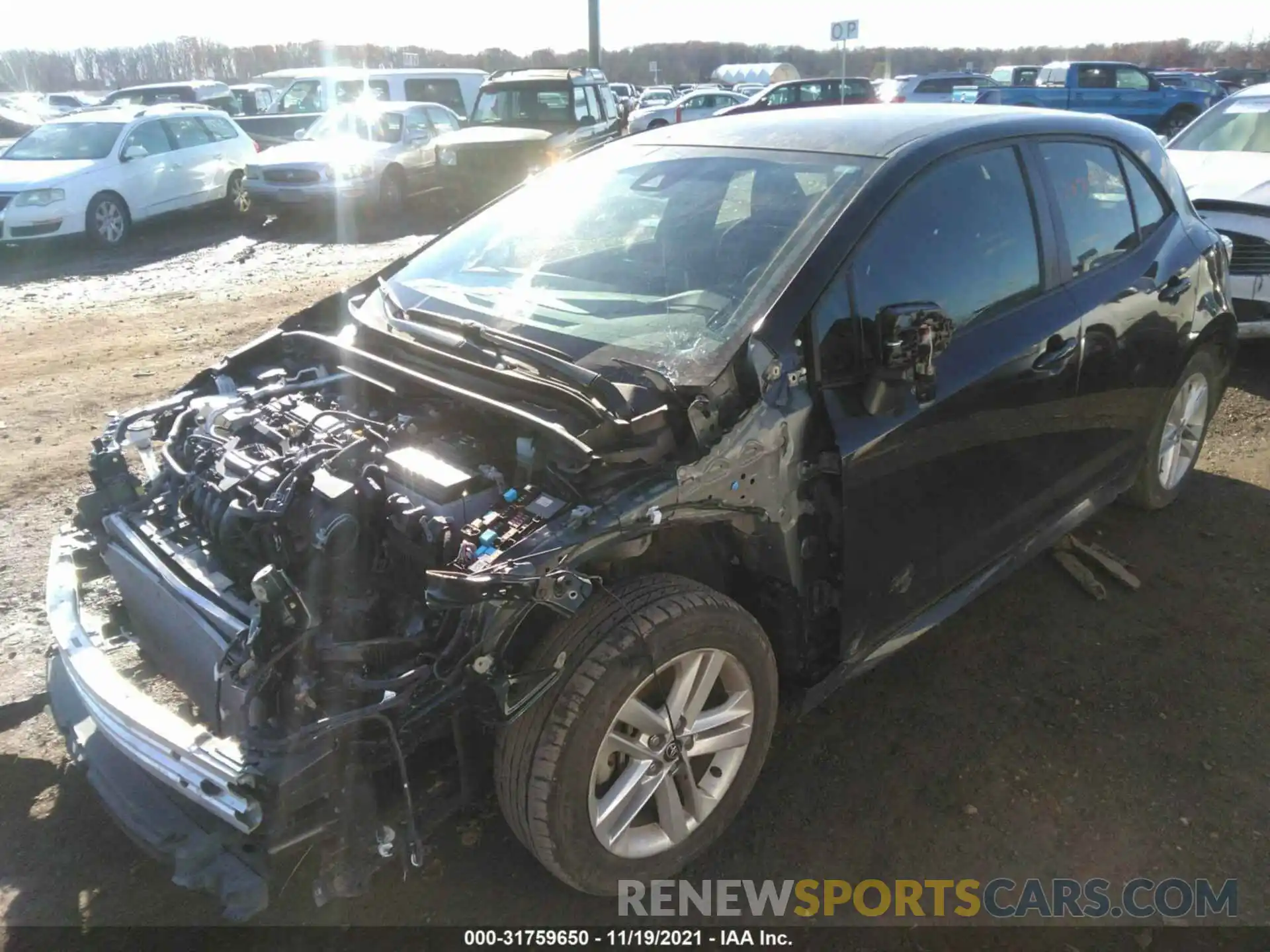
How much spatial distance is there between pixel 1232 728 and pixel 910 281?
75.4 inches

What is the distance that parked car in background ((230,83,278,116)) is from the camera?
73.0 feet

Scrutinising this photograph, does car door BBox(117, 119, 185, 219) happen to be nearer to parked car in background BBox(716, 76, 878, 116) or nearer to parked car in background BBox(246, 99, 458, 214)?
parked car in background BBox(246, 99, 458, 214)

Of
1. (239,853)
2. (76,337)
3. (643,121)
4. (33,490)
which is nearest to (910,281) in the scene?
(239,853)

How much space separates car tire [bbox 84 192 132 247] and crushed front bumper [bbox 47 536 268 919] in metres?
11.1

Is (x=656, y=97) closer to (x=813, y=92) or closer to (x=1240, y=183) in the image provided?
(x=813, y=92)

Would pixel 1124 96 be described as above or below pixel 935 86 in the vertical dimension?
below

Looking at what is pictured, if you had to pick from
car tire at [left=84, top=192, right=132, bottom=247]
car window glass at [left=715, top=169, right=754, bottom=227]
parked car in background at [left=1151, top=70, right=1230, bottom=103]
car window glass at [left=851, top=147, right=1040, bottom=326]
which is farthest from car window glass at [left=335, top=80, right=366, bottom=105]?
car window glass at [left=851, top=147, right=1040, bottom=326]

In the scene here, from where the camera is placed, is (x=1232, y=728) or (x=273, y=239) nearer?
(x=1232, y=728)

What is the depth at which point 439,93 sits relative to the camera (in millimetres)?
18219

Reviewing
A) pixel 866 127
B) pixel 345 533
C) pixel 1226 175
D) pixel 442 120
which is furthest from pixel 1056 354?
pixel 442 120

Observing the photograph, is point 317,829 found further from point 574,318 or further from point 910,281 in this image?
point 910,281

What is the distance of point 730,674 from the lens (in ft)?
8.25

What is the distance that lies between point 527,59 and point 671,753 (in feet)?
220

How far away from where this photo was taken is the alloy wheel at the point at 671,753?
2.33 meters
